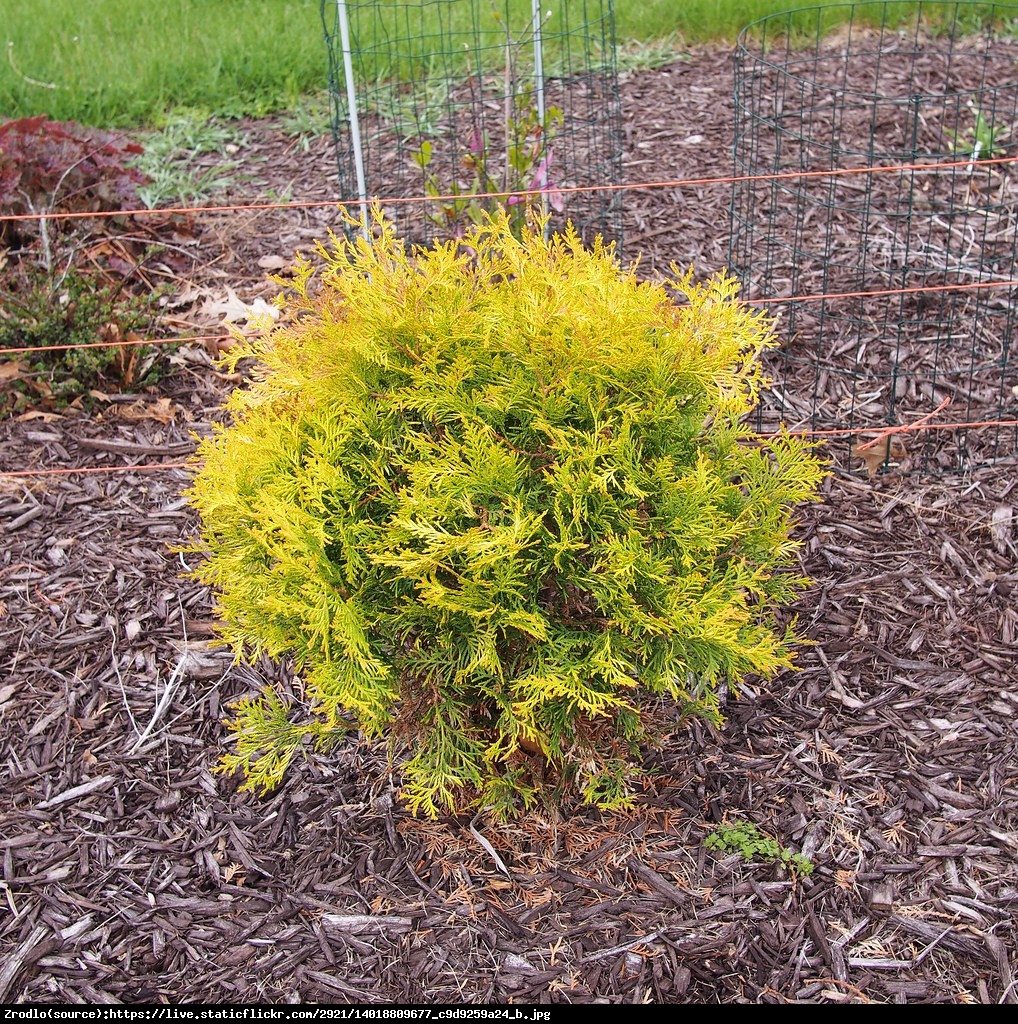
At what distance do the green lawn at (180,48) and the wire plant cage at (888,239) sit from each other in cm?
83

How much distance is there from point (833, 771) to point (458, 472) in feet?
4.89

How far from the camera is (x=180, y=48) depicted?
301 inches

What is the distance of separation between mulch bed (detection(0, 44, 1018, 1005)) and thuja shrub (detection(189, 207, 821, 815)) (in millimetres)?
347

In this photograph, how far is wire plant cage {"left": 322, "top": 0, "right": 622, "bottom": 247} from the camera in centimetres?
530

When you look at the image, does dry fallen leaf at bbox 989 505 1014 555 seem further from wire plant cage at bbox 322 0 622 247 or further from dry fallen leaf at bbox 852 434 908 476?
wire plant cage at bbox 322 0 622 247

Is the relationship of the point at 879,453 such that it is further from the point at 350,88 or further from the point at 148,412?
the point at 148,412

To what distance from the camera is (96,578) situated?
152 inches

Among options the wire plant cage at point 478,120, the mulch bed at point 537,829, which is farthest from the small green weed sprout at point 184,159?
the mulch bed at point 537,829

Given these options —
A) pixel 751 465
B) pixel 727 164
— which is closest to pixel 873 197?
pixel 727 164

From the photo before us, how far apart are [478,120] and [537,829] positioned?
5.03m

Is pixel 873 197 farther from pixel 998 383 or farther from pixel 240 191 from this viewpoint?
pixel 240 191

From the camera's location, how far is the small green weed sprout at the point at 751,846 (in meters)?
2.89

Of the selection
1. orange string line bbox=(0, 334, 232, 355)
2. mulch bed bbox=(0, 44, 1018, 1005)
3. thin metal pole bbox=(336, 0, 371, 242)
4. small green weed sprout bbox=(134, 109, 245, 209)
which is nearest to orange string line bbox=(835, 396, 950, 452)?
mulch bed bbox=(0, 44, 1018, 1005)

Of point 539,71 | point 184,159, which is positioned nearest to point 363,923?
point 539,71
